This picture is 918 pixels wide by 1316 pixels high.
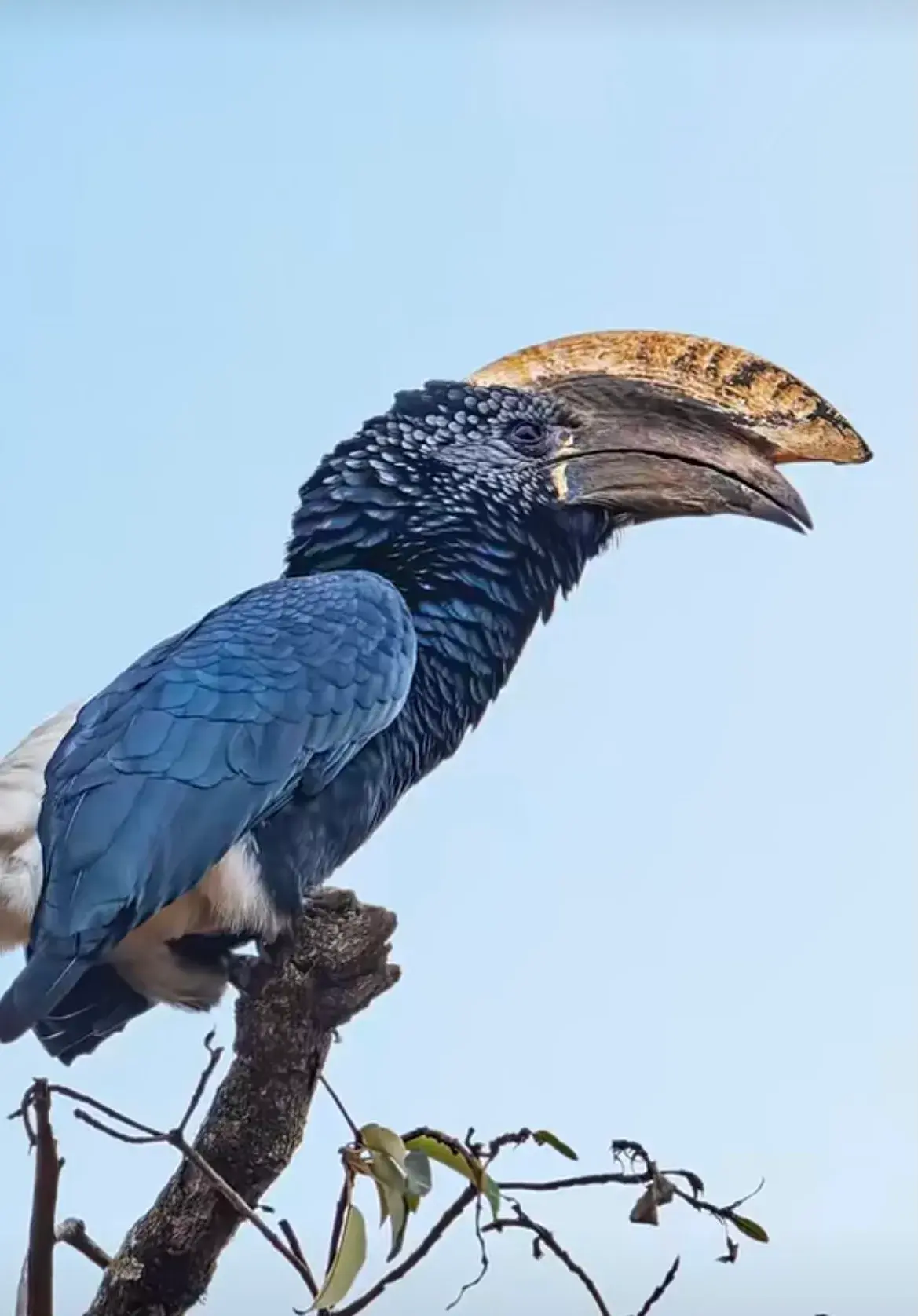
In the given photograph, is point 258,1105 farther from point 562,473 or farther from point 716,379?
point 716,379

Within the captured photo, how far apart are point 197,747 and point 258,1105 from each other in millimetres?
261

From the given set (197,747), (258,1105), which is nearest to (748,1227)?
(258,1105)

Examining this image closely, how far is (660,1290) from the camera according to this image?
0.88 metres

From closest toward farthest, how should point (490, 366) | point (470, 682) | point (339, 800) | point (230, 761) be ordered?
point (230, 761), point (339, 800), point (470, 682), point (490, 366)

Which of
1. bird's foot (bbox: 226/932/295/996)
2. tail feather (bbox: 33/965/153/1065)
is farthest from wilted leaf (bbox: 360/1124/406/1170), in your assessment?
tail feather (bbox: 33/965/153/1065)

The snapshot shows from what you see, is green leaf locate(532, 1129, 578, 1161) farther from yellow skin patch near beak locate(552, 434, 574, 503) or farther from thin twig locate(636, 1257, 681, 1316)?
yellow skin patch near beak locate(552, 434, 574, 503)

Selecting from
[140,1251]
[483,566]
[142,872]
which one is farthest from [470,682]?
[140,1251]

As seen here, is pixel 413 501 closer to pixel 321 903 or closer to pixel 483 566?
pixel 483 566

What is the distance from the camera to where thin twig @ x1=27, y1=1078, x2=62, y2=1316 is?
33.6 inches

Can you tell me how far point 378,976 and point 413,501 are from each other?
0.53 meters

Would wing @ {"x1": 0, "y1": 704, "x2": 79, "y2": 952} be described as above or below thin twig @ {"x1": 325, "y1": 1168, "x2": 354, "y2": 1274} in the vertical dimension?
above

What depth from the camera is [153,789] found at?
1.10 meters

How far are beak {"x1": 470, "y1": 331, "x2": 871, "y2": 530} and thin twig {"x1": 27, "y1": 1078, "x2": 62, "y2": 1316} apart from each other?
825 mm

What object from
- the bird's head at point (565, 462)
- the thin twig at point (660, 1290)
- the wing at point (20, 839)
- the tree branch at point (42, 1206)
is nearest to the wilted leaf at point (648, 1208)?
the thin twig at point (660, 1290)
